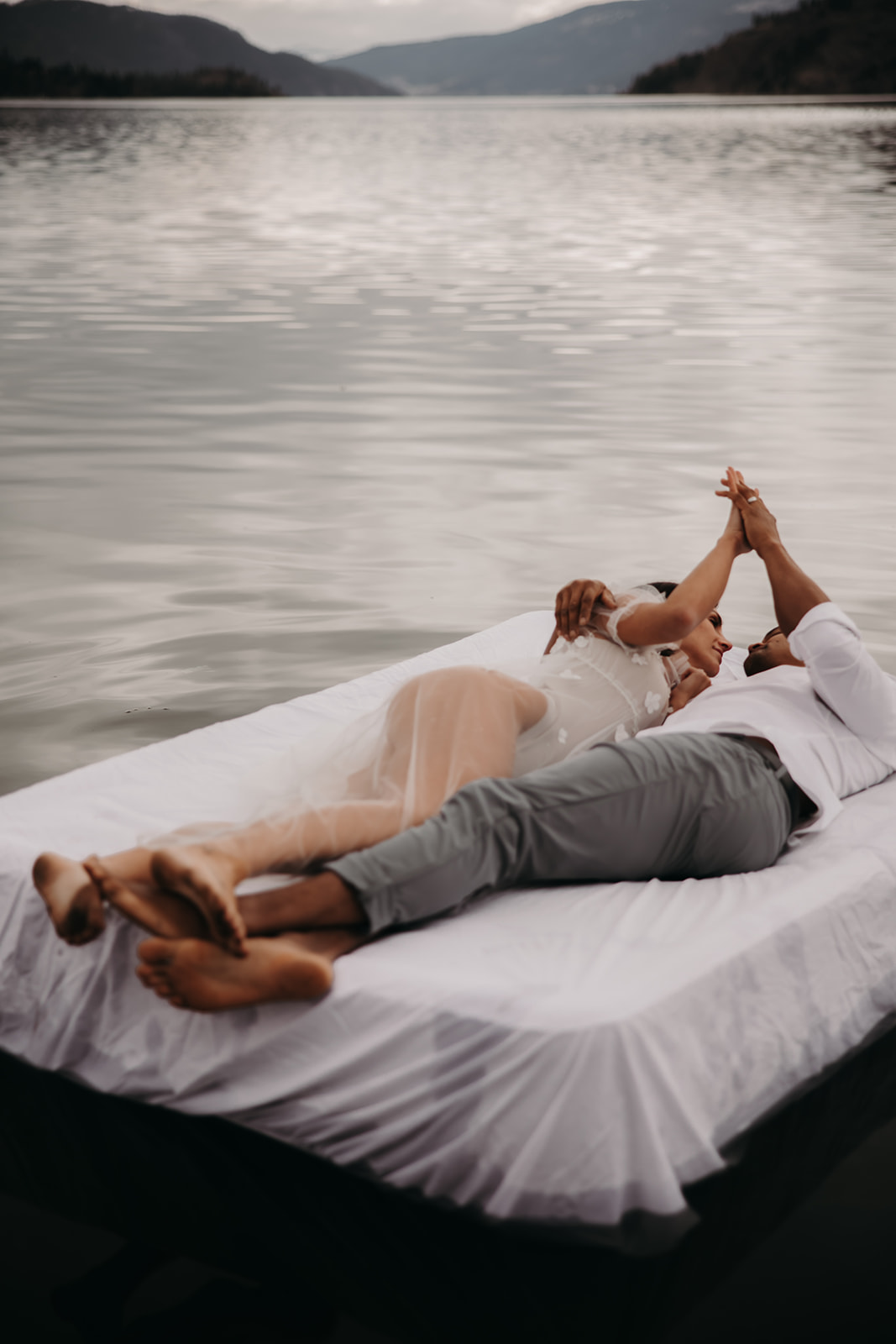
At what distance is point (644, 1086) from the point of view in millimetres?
2062

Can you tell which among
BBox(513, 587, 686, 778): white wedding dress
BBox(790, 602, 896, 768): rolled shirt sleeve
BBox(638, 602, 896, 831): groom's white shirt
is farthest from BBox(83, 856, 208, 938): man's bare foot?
BBox(790, 602, 896, 768): rolled shirt sleeve

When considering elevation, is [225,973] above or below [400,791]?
below

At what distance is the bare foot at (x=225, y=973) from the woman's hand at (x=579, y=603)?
43.8 inches

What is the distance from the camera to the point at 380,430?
26.5 ft

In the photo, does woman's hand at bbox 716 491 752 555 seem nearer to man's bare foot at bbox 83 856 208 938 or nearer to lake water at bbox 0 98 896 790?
lake water at bbox 0 98 896 790

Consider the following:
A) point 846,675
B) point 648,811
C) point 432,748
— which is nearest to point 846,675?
point 846,675

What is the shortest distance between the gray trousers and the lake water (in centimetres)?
187

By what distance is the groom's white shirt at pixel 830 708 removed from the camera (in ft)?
9.57

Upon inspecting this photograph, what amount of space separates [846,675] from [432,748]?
37.8 inches

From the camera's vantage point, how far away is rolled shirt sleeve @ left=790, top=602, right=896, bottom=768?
9.72ft

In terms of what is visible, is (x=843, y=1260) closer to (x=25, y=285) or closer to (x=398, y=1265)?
(x=398, y=1265)

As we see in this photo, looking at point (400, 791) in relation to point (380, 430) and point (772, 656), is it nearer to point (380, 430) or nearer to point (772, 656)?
point (772, 656)

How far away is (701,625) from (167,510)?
3.82 metres

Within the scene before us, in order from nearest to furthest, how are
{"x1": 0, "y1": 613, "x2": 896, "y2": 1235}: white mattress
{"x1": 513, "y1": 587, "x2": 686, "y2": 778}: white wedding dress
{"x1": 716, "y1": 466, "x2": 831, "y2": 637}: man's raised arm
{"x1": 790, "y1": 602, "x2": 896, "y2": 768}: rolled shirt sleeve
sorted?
{"x1": 0, "y1": 613, "x2": 896, "y2": 1235}: white mattress < {"x1": 513, "y1": 587, "x2": 686, "y2": 778}: white wedding dress < {"x1": 790, "y1": 602, "x2": 896, "y2": 768}: rolled shirt sleeve < {"x1": 716, "y1": 466, "x2": 831, "y2": 637}: man's raised arm
